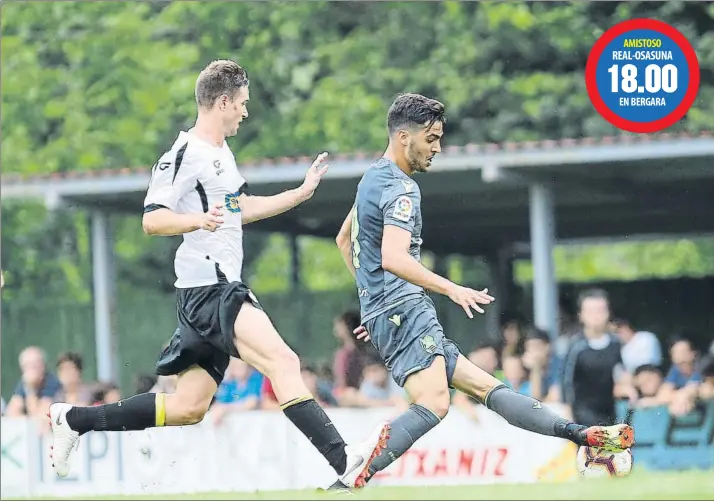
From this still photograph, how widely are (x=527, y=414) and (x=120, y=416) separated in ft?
6.95

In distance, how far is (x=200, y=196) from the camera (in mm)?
7559

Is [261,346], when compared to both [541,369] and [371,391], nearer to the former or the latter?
[541,369]

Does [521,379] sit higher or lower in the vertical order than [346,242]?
lower

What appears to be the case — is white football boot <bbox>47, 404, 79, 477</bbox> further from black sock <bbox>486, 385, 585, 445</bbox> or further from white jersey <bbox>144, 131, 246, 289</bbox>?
black sock <bbox>486, 385, 585, 445</bbox>

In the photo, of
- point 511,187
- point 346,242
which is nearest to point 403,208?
point 346,242

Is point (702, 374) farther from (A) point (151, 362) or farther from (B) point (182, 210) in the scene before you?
(A) point (151, 362)

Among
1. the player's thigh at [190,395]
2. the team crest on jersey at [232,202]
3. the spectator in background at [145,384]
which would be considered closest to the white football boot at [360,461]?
the player's thigh at [190,395]

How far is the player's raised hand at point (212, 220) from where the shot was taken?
7141 millimetres

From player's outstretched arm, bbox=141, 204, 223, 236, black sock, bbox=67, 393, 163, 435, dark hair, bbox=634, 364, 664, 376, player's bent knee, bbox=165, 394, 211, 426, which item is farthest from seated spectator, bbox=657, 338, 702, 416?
player's outstretched arm, bbox=141, 204, 223, 236

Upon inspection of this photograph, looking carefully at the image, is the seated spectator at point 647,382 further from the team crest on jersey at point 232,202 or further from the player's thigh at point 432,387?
the team crest on jersey at point 232,202

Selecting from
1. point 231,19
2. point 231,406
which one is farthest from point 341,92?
point 231,406

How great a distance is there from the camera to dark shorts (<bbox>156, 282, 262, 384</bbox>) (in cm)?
744

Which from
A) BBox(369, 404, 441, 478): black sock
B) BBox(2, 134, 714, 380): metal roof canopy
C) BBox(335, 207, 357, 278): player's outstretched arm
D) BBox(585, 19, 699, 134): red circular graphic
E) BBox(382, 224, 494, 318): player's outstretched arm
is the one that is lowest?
BBox(369, 404, 441, 478): black sock

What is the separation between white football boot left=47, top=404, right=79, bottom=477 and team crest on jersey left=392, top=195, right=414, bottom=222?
2.12 metres
